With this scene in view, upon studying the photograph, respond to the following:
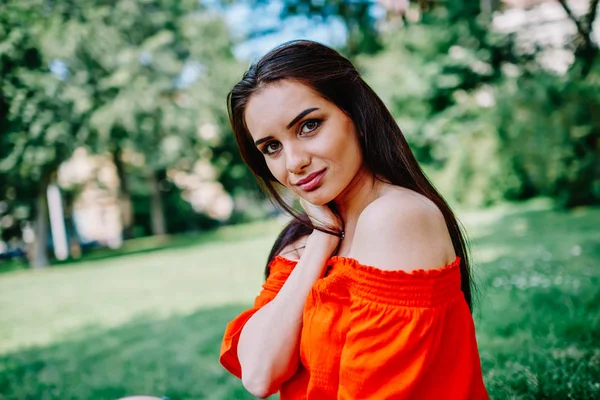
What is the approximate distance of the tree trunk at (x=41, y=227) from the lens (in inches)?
557

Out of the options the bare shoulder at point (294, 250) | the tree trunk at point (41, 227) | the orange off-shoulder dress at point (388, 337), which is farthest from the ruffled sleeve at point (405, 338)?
the tree trunk at point (41, 227)

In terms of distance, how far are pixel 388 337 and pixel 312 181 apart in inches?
20.3

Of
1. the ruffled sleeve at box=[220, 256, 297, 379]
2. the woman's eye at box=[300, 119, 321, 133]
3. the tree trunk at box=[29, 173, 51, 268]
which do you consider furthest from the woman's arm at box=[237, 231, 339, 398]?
the tree trunk at box=[29, 173, 51, 268]

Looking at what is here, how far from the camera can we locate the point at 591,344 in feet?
10.6

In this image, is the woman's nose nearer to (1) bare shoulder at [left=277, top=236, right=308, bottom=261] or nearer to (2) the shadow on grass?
(1) bare shoulder at [left=277, top=236, right=308, bottom=261]

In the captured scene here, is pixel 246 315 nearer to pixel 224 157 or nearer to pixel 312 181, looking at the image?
pixel 312 181

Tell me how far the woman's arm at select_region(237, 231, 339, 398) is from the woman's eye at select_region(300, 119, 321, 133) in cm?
37

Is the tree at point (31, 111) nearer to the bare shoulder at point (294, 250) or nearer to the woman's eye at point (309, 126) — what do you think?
the bare shoulder at point (294, 250)

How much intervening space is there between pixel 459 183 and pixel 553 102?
21.6ft

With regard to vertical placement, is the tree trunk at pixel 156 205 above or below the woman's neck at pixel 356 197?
below

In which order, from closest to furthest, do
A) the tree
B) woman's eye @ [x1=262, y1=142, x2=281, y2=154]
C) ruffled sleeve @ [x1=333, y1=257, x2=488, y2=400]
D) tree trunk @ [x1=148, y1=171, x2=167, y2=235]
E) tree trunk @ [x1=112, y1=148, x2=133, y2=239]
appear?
1. ruffled sleeve @ [x1=333, y1=257, x2=488, y2=400]
2. woman's eye @ [x1=262, y1=142, x2=281, y2=154]
3. the tree
4. tree trunk @ [x1=112, y1=148, x2=133, y2=239]
5. tree trunk @ [x1=148, y1=171, x2=167, y2=235]

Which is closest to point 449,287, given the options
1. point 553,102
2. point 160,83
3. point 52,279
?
point 553,102

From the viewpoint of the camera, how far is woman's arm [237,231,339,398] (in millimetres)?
1353

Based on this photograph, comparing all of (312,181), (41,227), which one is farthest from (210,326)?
(41,227)
